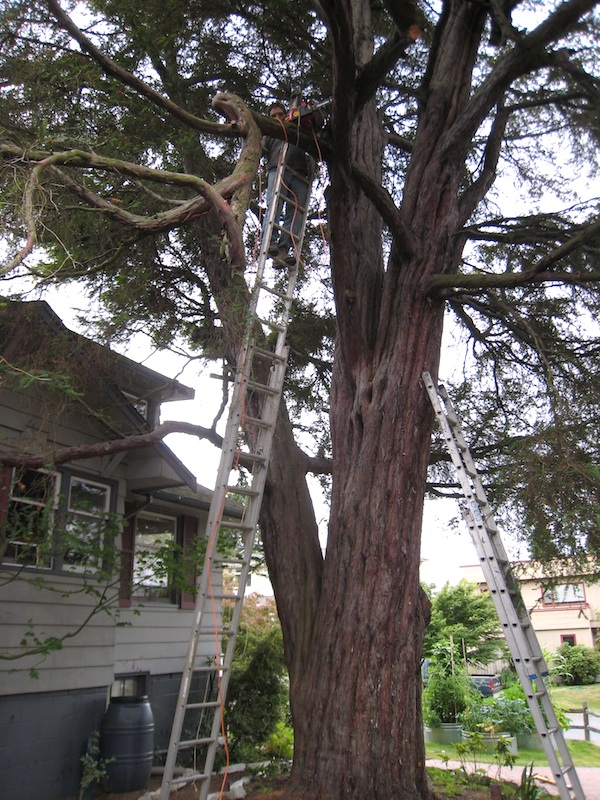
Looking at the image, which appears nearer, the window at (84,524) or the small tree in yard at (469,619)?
the window at (84,524)

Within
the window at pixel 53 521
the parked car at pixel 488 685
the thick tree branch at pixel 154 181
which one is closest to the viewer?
the thick tree branch at pixel 154 181

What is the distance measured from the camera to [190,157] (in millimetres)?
9383

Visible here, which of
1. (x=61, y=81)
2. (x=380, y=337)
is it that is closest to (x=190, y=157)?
(x=61, y=81)

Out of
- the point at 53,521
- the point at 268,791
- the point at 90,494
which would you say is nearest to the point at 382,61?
the point at 53,521

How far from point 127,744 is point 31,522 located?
3.73 m

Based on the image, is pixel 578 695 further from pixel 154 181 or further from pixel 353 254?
pixel 154 181

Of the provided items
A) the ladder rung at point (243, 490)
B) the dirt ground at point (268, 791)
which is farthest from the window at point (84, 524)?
the dirt ground at point (268, 791)

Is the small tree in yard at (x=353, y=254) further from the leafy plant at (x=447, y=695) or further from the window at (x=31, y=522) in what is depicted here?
the leafy plant at (x=447, y=695)

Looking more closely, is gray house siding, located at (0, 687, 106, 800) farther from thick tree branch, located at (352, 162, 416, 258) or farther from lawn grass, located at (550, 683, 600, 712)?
lawn grass, located at (550, 683, 600, 712)

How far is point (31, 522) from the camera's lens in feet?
24.9

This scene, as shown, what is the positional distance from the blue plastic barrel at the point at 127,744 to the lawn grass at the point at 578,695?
1604 cm

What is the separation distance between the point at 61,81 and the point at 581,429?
6943 millimetres

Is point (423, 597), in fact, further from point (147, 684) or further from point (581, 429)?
point (147, 684)

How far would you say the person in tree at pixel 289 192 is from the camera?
8.73m
